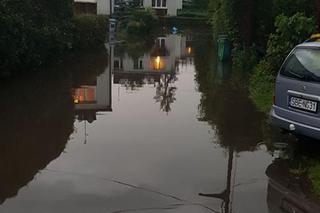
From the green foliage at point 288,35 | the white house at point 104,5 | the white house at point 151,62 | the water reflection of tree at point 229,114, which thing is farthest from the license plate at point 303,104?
the white house at point 104,5

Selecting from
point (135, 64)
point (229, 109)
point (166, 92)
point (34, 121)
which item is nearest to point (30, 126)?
point (34, 121)

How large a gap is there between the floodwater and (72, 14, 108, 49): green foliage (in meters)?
6.11

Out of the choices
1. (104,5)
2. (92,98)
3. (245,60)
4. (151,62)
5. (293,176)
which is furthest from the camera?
(104,5)

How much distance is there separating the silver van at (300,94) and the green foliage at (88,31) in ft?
46.7

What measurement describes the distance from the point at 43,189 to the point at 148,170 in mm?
1500

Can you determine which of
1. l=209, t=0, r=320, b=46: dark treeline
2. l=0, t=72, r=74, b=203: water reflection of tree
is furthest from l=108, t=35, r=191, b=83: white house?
l=0, t=72, r=74, b=203: water reflection of tree

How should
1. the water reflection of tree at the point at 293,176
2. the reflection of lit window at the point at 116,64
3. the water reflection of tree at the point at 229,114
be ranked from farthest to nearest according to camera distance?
the reflection of lit window at the point at 116,64 → the water reflection of tree at the point at 229,114 → the water reflection of tree at the point at 293,176

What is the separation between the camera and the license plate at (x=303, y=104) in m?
6.89

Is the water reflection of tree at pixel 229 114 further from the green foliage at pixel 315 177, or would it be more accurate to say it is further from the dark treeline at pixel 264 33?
the green foliage at pixel 315 177

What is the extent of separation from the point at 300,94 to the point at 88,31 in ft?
54.1

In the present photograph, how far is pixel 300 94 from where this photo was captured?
7082mm

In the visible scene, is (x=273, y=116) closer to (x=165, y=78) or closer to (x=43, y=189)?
(x=43, y=189)

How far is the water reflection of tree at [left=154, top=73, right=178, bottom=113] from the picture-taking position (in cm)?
1191

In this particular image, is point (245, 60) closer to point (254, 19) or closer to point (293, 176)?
point (254, 19)
